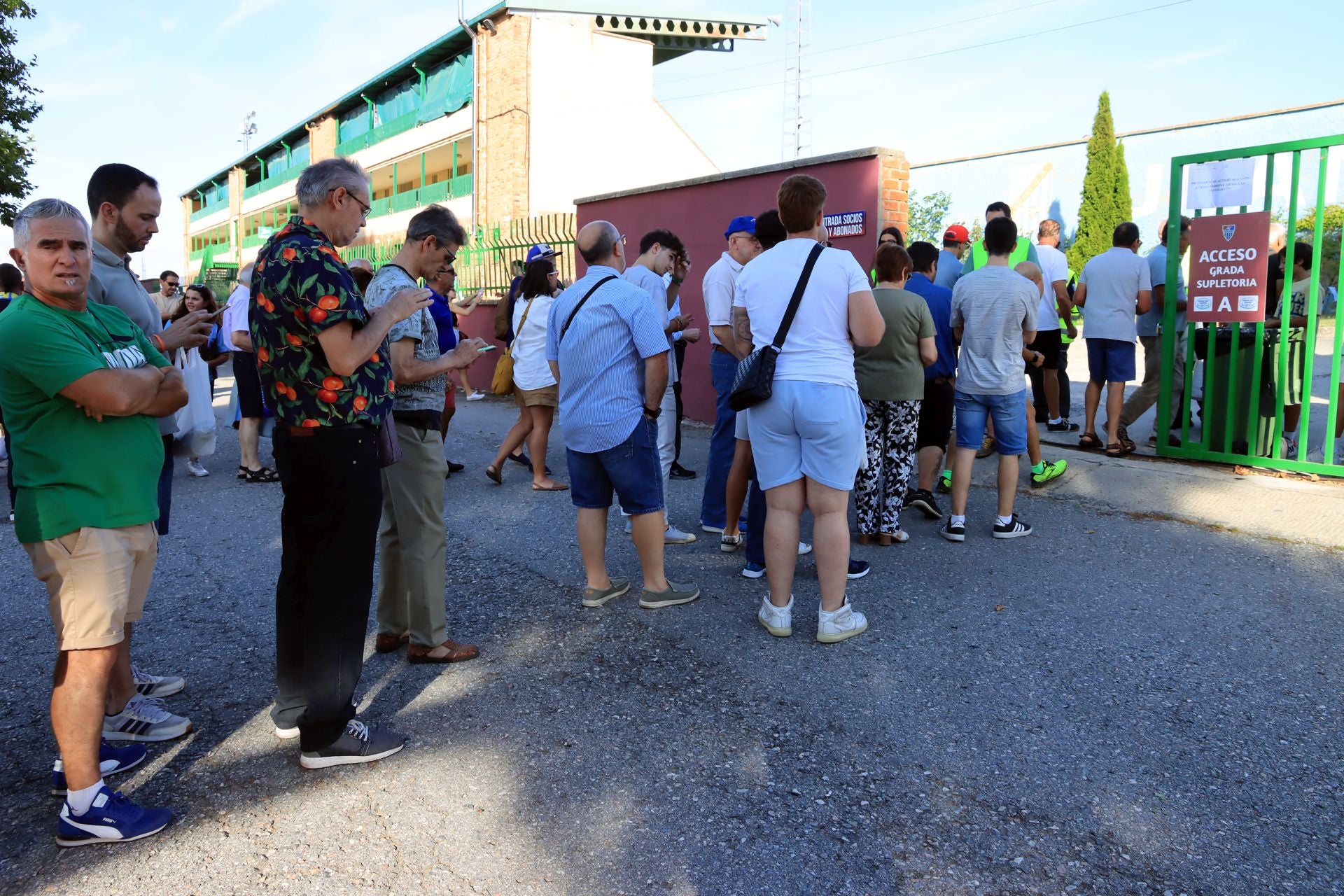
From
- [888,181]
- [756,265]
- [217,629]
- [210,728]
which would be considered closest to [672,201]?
[888,181]

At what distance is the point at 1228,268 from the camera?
6773mm

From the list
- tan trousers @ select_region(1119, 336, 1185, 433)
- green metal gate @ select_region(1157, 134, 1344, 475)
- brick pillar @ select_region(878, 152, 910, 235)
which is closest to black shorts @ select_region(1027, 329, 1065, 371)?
tan trousers @ select_region(1119, 336, 1185, 433)

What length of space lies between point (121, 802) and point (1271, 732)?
3.65 m

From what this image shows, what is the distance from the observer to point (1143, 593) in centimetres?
466

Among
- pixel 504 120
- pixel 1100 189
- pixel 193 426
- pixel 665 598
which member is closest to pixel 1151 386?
pixel 665 598

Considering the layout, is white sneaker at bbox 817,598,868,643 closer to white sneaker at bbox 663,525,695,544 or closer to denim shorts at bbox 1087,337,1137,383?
white sneaker at bbox 663,525,695,544

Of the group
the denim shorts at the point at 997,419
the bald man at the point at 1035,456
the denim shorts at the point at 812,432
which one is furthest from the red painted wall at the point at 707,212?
the denim shorts at the point at 812,432

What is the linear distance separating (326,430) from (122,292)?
1044 mm

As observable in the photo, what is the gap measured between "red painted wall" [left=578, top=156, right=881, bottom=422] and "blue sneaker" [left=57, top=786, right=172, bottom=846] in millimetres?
6870

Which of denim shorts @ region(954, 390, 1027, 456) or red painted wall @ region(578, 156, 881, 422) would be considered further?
red painted wall @ region(578, 156, 881, 422)

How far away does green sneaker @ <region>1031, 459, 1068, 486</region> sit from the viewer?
22.1ft

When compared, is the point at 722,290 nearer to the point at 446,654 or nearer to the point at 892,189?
the point at 446,654

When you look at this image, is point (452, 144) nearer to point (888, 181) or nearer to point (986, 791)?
point (888, 181)

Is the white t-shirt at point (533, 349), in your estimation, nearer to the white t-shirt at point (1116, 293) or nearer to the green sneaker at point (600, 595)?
the green sneaker at point (600, 595)
